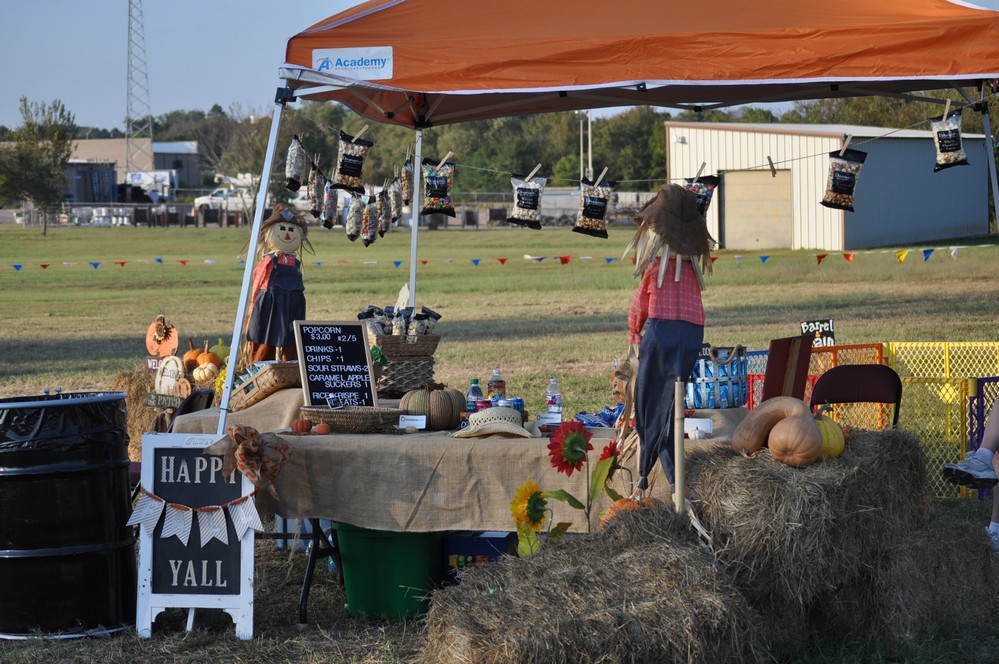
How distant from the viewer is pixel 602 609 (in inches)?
162

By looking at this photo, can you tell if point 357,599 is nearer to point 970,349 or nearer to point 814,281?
point 970,349

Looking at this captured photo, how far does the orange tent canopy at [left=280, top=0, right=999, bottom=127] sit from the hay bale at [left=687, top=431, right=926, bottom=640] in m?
1.72

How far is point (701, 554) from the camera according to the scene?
14.8 feet

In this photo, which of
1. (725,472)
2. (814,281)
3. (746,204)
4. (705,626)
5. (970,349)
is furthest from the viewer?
(746,204)

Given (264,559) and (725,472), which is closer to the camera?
(725,472)

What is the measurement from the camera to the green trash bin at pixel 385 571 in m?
5.62

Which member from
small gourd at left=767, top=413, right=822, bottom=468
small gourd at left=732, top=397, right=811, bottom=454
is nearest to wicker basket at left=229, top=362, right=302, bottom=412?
small gourd at left=732, top=397, right=811, bottom=454

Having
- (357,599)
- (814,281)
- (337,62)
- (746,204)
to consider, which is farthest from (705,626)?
(746,204)

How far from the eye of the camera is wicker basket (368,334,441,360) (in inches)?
263

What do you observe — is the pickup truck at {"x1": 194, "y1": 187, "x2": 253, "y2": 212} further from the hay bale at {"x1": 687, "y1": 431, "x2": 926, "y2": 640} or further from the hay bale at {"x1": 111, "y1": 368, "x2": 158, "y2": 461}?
the hay bale at {"x1": 687, "y1": 431, "x2": 926, "y2": 640}

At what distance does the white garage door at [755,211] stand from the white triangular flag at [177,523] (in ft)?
103

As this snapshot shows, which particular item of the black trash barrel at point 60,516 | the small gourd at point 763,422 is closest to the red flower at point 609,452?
the small gourd at point 763,422

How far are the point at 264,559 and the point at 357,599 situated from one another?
1.35 metres

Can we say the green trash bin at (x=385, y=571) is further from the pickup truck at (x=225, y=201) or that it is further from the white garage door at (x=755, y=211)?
the pickup truck at (x=225, y=201)
